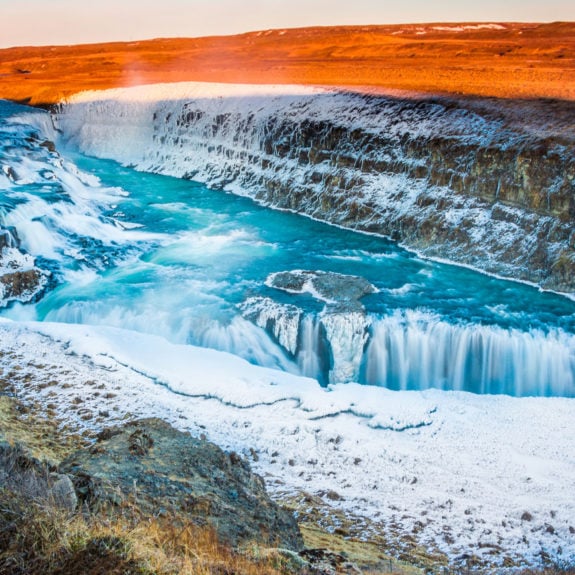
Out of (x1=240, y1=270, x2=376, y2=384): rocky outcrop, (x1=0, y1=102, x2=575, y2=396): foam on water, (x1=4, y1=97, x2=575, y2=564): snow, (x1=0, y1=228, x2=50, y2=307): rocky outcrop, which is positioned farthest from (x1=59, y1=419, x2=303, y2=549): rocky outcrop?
(x1=0, y1=228, x2=50, y2=307): rocky outcrop

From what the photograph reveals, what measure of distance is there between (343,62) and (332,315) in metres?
38.9

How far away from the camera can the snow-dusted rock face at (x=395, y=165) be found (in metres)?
19.4

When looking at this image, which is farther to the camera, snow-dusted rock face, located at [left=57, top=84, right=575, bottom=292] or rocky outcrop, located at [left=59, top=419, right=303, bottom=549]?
snow-dusted rock face, located at [left=57, top=84, right=575, bottom=292]

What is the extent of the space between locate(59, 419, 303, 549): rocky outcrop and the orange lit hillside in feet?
75.0

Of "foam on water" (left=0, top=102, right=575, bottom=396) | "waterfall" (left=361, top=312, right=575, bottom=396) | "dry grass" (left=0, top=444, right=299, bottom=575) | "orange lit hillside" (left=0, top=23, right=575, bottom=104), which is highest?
"orange lit hillside" (left=0, top=23, right=575, bottom=104)

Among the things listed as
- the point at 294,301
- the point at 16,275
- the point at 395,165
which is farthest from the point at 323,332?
the point at 395,165

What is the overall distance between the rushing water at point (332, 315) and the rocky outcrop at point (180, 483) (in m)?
6.97

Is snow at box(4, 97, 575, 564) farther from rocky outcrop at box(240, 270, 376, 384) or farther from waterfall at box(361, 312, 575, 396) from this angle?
rocky outcrop at box(240, 270, 376, 384)

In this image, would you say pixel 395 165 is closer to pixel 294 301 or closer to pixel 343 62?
pixel 294 301

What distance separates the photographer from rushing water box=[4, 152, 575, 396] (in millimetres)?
14758

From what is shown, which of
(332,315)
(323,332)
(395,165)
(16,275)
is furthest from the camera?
(395,165)

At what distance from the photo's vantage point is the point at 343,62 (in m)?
A: 49.8

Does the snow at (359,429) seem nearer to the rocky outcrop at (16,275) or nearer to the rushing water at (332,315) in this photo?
the rushing water at (332,315)

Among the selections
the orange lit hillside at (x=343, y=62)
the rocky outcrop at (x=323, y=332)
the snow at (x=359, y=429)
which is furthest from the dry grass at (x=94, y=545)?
the orange lit hillside at (x=343, y=62)
